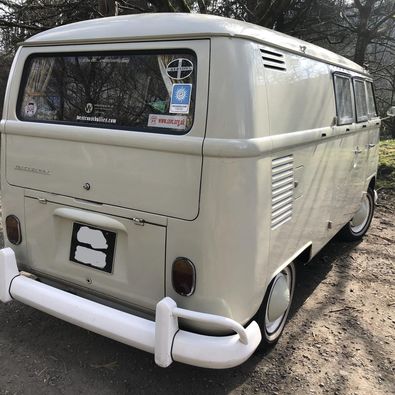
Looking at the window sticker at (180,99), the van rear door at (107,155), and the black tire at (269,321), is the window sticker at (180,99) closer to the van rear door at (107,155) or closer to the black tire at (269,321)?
the van rear door at (107,155)

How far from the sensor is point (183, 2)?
24.9 feet

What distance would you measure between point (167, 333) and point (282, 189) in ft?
3.66

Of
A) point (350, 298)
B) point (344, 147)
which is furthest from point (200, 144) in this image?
point (350, 298)

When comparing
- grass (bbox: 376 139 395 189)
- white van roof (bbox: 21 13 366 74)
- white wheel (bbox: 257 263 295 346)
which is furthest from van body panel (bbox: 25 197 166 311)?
grass (bbox: 376 139 395 189)

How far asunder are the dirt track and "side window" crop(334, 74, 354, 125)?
1660 mm

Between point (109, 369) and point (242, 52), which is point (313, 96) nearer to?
point (242, 52)

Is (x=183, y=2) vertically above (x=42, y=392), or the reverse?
(x=183, y=2)

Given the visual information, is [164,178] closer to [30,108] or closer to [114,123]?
[114,123]

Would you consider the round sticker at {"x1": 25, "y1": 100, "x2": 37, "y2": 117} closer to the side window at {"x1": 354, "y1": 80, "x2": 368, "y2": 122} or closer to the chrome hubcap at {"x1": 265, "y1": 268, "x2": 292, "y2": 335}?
the chrome hubcap at {"x1": 265, "y1": 268, "x2": 292, "y2": 335}

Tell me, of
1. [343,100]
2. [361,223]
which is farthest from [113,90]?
[361,223]

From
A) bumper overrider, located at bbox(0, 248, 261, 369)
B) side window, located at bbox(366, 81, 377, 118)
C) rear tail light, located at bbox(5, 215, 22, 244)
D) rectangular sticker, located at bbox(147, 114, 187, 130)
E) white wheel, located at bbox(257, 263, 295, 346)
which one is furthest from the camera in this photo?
side window, located at bbox(366, 81, 377, 118)

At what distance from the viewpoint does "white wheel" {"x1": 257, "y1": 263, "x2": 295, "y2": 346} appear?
9.11 ft

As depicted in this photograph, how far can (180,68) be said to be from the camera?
2.33 meters

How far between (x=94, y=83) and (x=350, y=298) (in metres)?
2.95
